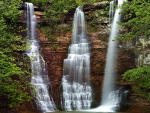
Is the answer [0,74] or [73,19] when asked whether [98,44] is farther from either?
[0,74]

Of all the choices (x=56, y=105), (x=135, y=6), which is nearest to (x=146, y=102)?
(x=56, y=105)

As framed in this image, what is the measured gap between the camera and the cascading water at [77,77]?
16188 millimetres

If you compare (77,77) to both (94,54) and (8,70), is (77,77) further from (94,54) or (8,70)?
(8,70)

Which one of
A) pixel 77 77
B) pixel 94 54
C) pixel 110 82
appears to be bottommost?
pixel 110 82

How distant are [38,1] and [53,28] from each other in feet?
9.20

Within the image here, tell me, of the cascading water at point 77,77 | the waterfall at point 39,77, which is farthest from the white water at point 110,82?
the waterfall at point 39,77

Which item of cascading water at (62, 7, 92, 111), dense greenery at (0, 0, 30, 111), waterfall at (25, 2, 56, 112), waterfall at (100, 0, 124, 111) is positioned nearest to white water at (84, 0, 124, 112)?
waterfall at (100, 0, 124, 111)

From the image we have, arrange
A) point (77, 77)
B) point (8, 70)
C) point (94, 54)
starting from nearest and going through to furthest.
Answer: point (8, 70), point (77, 77), point (94, 54)

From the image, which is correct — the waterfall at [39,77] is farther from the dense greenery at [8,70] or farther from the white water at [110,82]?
the white water at [110,82]

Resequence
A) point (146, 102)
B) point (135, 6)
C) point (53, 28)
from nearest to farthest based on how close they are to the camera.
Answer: point (135, 6)
point (146, 102)
point (53, 28)

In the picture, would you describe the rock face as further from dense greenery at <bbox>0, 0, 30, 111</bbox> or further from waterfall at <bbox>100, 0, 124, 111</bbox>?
dense greenery at <bbox>0, 0, 30, 111</bbox>

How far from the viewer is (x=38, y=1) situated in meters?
21.7

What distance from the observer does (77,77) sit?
17.2m

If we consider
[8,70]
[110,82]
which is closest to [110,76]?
[110,82]
